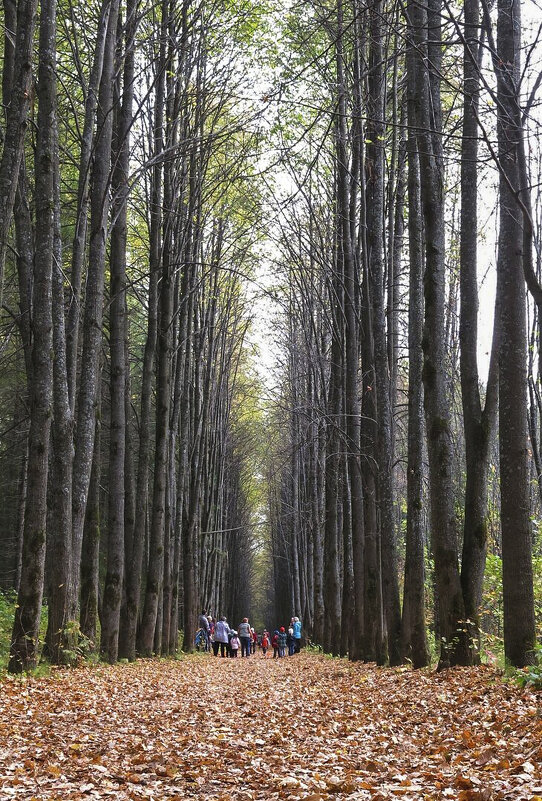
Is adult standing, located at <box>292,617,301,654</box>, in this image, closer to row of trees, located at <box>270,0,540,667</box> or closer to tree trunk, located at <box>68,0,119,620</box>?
row of trees, located at <box>270,0,540,667</box>

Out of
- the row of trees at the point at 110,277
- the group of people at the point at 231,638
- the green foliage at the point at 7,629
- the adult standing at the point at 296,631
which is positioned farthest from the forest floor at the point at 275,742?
the adult standing at the point at 296,631

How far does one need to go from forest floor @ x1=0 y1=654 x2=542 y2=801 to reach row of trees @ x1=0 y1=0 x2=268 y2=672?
213 centimetres

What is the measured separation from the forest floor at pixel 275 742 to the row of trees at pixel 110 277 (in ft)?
6.98

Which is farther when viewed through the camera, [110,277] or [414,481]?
[110,277]

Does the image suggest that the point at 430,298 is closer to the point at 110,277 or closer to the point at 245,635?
the point at 110,277

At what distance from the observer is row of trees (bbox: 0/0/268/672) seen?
32.2 feet

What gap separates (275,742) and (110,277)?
38.1 ft

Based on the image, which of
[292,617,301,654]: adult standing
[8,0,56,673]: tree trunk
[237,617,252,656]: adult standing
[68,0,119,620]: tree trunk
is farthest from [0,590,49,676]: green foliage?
[292,617,301,654]: adult standing

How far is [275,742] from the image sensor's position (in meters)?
6.42

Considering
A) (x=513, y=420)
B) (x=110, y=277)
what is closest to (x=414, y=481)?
(x=513, y=420)

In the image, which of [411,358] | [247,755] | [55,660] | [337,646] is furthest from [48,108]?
[337,646]

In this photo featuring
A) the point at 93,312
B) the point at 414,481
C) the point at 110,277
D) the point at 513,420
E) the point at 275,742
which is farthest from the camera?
the point at 110,277

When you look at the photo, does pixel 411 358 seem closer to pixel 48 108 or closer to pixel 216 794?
pixel 48 108

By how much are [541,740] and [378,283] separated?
10554 millimetres
